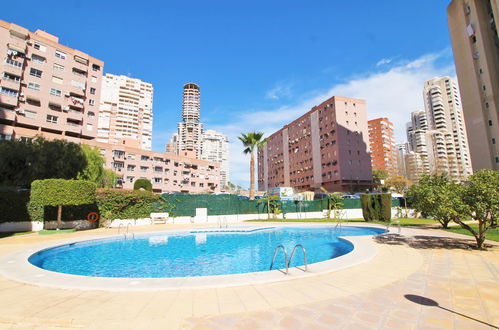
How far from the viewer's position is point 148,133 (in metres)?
124

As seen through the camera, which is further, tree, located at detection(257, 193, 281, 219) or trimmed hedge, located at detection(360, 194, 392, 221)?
tree, located at detection(257, 193, 281, 219)

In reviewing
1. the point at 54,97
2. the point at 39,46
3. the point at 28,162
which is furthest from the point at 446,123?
the point at 39,46

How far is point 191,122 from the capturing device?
173 metres

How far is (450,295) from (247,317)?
395 centimetres

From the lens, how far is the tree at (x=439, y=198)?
845cm

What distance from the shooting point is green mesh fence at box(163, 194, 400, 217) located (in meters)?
24.0

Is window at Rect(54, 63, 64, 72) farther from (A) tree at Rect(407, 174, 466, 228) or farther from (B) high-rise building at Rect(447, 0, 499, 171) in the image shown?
(B) high-rise building at Rect(447, 0, 499, 171)

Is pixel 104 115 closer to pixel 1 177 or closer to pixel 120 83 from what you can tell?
pixel 120 83

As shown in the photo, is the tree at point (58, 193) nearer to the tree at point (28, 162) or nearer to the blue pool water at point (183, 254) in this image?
the blue pool water at point (183, 254)

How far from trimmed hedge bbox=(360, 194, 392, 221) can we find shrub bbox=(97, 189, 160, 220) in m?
19.9

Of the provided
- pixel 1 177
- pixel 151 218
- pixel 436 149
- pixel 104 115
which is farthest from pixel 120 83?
pixel 436 149

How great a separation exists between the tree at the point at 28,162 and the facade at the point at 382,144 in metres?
111

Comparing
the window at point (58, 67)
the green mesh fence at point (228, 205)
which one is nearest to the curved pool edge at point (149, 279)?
the green mesh fence at point (228, 205)

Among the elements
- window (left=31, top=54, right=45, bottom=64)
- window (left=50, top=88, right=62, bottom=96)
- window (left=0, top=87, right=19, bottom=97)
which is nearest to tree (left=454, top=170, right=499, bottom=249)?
window (left=0, top=87, right=19, bottom=97)
